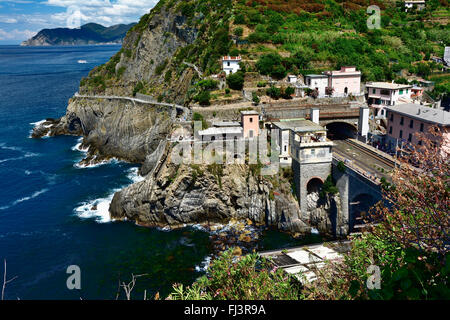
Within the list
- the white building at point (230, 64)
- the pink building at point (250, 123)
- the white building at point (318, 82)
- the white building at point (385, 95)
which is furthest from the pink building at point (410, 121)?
the white building at point (230, 64)

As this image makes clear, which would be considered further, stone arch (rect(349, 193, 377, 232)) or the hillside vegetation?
the hillside vegetation

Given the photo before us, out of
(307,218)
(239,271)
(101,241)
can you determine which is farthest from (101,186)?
(239,271)

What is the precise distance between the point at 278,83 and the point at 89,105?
164ft

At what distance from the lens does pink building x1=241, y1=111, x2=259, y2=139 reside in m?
49.8

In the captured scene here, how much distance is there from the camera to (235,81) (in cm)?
6000

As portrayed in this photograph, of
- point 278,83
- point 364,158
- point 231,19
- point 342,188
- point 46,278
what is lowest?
point 46,278

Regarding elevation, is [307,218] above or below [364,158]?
below

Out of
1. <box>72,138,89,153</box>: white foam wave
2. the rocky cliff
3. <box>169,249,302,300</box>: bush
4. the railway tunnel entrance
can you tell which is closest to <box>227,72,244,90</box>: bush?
the rocky cliff

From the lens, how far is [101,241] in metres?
43.5

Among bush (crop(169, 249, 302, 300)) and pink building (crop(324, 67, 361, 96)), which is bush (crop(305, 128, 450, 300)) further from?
pink building (crop(324, 67, 361, 96))

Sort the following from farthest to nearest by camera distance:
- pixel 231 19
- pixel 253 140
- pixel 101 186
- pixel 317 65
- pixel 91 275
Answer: pixel 231 19
pixel 317 65
pixel 101 186
pixel 253 140
pixel 91 275

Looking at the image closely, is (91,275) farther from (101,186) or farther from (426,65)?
(426,65)

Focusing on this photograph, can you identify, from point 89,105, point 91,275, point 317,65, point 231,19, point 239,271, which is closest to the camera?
point 239,271

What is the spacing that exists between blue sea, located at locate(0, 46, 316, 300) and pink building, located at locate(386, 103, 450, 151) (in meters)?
19.2
